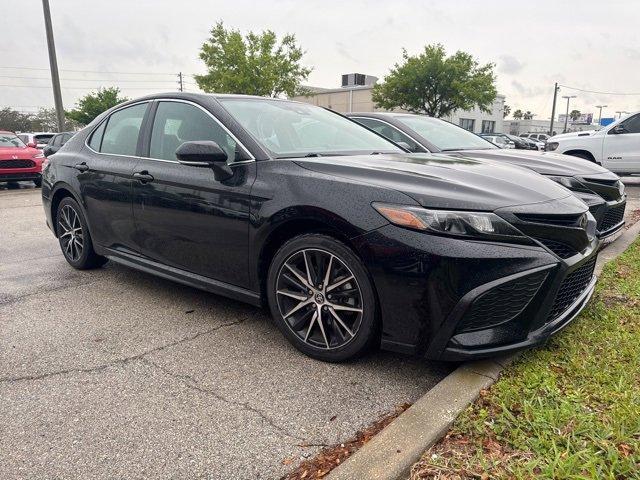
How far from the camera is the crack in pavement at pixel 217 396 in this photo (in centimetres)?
225

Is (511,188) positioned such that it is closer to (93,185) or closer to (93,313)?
(93,313)

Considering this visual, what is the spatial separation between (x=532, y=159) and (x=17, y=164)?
40.0ft

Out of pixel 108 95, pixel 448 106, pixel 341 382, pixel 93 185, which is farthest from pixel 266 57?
pixel 341 382

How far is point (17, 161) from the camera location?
12500mm

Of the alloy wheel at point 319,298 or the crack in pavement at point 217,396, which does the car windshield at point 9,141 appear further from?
the alloy wheel at point 319,298

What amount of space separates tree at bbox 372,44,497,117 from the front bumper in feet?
114

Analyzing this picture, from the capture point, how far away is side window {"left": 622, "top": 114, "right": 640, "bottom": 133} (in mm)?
10852

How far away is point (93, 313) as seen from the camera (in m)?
3.75

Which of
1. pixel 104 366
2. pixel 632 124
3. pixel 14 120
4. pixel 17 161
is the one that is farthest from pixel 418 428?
pixel 14 120

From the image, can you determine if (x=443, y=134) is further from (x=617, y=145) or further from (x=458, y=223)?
(x=617, y=145)

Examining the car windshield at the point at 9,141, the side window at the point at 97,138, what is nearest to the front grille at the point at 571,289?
the side window at the point at 97,138

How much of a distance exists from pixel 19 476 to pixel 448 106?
37740mm

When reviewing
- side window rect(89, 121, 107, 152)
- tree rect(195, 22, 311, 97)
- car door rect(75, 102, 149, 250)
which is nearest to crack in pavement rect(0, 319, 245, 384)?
car door rect(75, 102, 149, 250)

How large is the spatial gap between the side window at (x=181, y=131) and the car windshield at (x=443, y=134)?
3.13 metres
